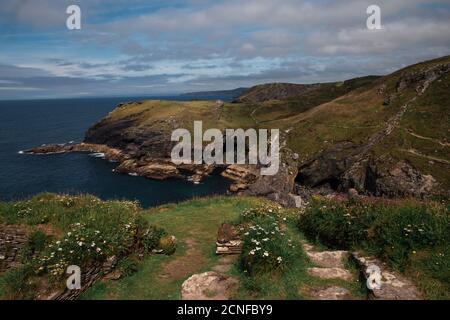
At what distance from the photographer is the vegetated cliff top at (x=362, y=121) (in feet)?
298

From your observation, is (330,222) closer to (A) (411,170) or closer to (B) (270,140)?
(A) (411,170)

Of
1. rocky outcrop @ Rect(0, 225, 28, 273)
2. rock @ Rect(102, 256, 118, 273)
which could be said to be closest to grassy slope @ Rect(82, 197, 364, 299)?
rock @ Rect(102, 256, 118, 273)

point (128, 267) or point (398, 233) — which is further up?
point (398, 233)

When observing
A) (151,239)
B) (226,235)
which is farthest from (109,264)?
(226,235)

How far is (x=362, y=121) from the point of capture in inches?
4589

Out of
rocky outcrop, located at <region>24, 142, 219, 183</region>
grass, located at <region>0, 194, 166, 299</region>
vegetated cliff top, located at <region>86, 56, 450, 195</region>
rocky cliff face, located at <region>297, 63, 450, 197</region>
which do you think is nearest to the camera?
grass, located at <region>0, 194, 166, 299</region>

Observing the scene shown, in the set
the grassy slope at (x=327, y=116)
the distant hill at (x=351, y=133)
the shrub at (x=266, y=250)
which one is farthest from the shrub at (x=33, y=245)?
the grassy slope at (x=327, y=116)

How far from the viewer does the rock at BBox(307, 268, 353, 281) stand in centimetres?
1493

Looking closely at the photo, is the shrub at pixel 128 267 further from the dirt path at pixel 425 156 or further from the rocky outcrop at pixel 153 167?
the dirt path at pixel 425 156

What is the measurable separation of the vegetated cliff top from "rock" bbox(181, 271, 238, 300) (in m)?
76.5

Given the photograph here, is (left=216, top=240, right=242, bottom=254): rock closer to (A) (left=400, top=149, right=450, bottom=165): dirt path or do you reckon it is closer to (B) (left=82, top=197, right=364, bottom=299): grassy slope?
(B) (left=82, top=197, right=364, bottom=299): grassy slope

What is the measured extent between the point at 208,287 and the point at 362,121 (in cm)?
11242

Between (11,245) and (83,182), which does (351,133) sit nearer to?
(83,182)

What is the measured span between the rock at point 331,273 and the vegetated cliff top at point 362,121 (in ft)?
241
